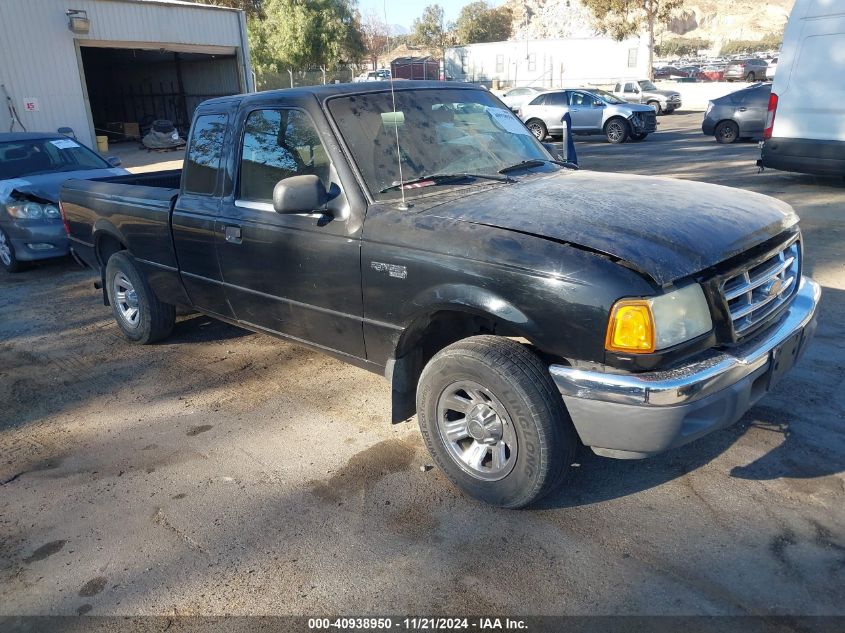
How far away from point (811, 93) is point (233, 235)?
29.8 ft

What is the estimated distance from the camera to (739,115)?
1741 centimetres

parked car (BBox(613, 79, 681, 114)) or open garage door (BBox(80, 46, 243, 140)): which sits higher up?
open garage door (BBox(80, 46, 243, 140))

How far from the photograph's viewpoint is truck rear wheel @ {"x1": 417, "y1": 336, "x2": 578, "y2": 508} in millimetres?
2979

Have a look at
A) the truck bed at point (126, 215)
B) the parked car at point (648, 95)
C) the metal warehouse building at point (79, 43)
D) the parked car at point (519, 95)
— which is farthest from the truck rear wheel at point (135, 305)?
the parked car at point (648, 95)

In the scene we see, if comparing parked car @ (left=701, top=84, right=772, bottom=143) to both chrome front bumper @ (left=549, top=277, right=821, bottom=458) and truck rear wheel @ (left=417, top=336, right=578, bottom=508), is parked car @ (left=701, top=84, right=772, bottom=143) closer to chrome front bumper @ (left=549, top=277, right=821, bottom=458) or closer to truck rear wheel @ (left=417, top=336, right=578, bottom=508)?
chrome front bumper @ (left=549, top=277, right=821, bottom=458)

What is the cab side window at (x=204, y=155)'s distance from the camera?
4531 mm

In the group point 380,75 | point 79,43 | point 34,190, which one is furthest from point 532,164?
point 79,43

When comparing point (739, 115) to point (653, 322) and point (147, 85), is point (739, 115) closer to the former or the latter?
point (653, 322)

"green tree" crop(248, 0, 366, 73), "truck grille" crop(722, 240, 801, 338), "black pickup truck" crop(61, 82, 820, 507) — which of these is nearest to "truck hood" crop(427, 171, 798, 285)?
"black pickup truck" crop(61, 82, 820, 507)

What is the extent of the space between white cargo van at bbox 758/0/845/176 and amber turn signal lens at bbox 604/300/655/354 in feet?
28.8

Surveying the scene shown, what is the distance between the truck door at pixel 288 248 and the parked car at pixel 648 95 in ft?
89.4

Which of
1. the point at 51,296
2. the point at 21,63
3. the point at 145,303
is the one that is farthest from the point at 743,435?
the point at 21,63

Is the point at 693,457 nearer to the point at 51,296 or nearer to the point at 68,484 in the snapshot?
the point at 68,484

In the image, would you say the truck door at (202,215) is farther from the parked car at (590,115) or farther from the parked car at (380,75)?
the parked car at (590,115)
